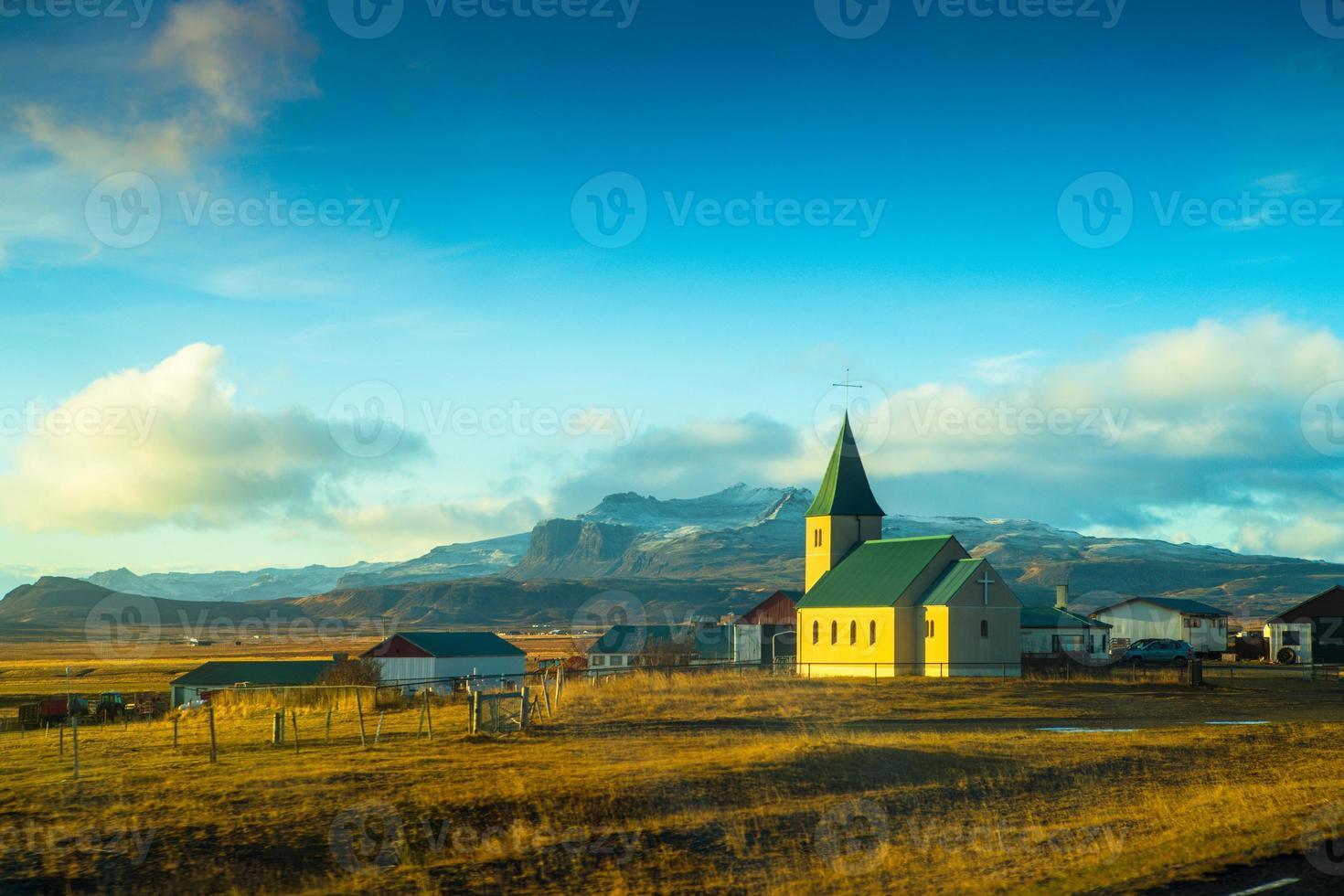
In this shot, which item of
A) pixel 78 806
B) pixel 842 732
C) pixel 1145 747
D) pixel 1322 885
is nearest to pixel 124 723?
pixel 78 806

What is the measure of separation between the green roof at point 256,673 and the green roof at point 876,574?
105 ft

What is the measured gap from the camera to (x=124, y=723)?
49.7m

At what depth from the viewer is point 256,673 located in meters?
82.8

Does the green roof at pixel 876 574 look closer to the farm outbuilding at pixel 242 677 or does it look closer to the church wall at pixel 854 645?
the church wall at pixel 854 645

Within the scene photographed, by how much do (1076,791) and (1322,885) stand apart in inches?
373

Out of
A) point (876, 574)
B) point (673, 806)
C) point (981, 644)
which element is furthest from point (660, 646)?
point (673, 806)

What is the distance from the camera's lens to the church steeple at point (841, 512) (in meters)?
80.8

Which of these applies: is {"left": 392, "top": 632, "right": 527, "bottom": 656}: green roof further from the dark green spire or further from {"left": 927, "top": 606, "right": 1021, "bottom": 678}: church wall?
{"left": 927, "top": 606, "right": 1021, "bottom": 678}: church wall

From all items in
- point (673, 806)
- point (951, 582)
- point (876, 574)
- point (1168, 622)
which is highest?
point (876, 574)

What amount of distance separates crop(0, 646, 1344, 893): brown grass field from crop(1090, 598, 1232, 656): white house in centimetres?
5612

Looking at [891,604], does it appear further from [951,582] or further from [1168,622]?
[1168,622]

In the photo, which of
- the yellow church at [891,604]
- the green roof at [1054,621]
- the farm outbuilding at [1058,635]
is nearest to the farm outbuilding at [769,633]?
the yellow church at [891,604]

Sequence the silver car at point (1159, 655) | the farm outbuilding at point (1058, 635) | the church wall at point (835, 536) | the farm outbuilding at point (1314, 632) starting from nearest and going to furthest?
the silver car at point (1159, 655)
the church wall at point (835, 536)
the farm outbuilding at point (1058, 635)
the farm outbuilding at point (1314, 632)

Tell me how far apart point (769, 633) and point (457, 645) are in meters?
24.5
